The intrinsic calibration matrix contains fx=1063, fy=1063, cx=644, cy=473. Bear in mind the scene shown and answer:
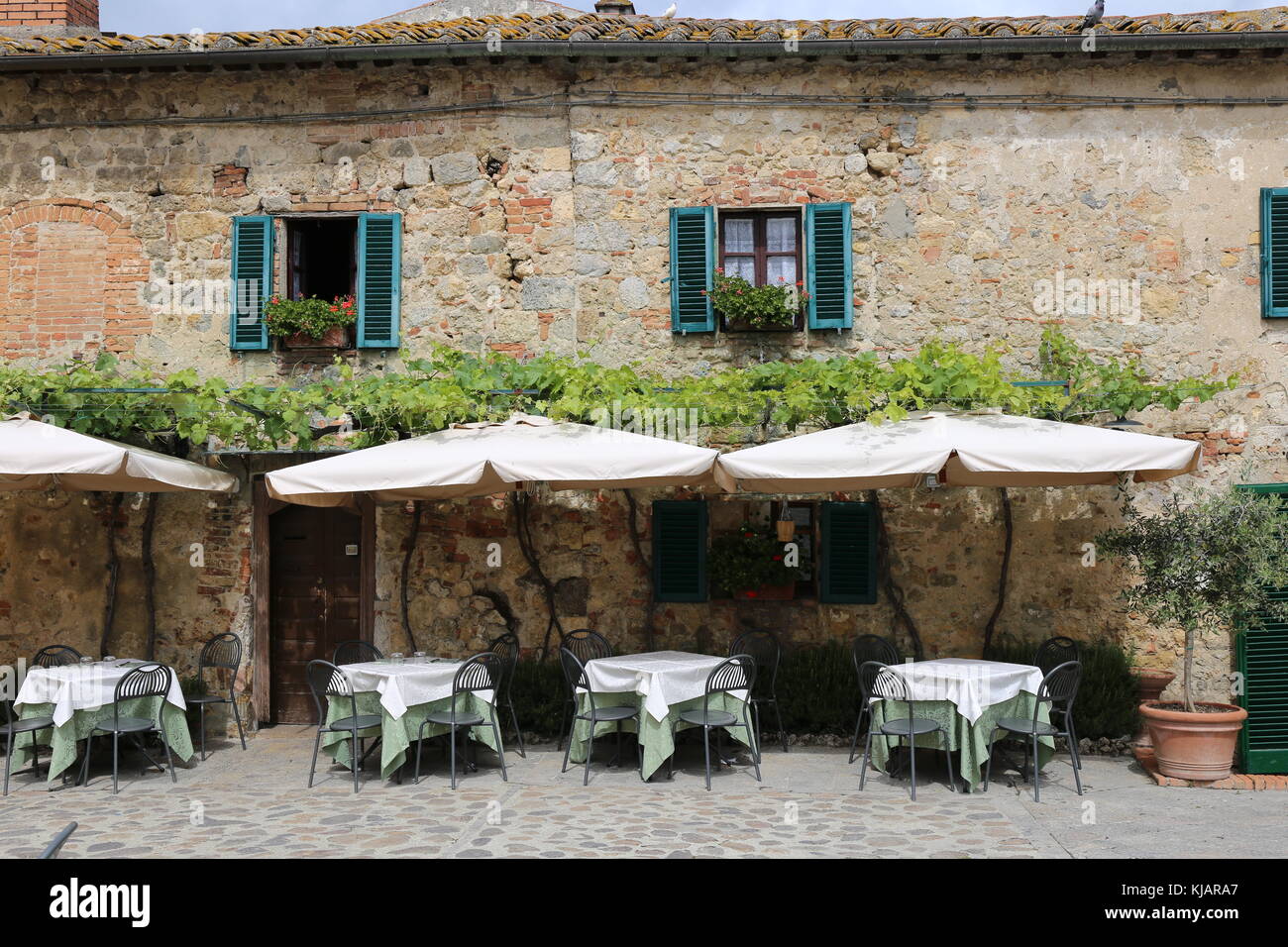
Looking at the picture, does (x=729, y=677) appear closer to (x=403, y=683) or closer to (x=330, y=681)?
(x=403, y=683)

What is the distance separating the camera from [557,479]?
731cm

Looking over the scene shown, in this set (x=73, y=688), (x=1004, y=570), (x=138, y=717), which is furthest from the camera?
(x=1004, y=570)

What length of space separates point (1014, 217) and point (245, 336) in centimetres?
690

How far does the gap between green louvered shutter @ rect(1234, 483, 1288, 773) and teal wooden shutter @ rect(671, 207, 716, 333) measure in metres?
4.72

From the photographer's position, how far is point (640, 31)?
9.31 meters

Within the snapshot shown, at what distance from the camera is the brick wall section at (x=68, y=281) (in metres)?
9.71

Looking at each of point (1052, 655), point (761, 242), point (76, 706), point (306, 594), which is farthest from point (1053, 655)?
point (76, 706)

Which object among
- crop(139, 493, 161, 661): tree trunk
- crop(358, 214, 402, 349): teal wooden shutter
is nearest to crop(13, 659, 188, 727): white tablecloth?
crop(139, 493, 161, 661): tree trunk

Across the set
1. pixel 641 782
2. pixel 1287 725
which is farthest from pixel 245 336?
pixel 1287 725

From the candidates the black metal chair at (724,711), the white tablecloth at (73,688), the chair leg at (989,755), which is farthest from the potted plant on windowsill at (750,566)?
the white tablecloth at (73,688)

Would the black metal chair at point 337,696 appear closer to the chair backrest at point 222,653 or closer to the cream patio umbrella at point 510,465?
the cream patio umbrella at point 510,465

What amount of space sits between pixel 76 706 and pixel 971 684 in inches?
246

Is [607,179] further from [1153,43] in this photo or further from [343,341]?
[1153,43]

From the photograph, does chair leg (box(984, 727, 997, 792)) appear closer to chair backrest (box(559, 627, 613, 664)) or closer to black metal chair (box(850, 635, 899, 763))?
black metal chair (box(850, 635, 899, 763))
